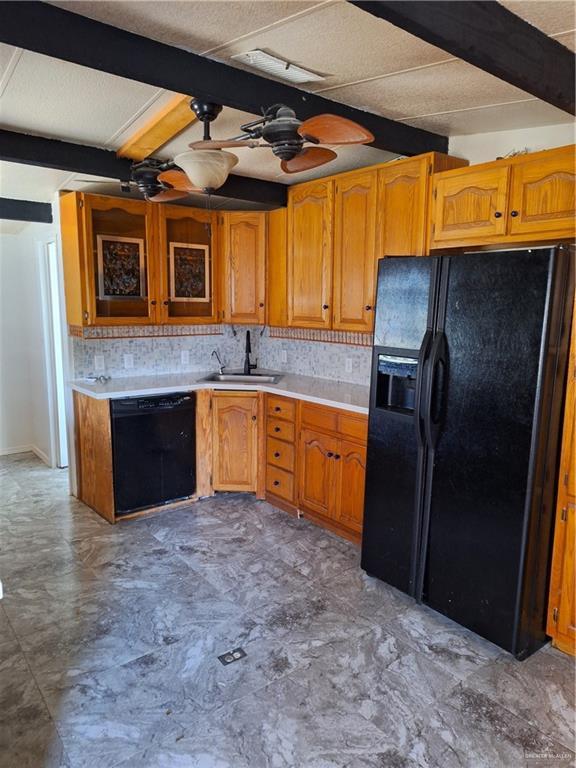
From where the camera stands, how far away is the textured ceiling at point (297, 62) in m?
1.65

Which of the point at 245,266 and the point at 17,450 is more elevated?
the point at 245,266

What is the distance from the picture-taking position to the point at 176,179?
2436 mm

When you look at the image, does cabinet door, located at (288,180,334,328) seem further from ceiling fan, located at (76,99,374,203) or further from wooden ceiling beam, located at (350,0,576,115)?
wooden ceiling beam, located at (350,0,576,115)

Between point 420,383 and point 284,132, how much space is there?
1256 mm

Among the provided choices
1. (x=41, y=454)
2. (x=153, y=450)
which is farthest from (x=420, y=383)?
(x=41, y=454)

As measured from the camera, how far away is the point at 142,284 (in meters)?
3.88

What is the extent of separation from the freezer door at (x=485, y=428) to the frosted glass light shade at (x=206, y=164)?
107 cm

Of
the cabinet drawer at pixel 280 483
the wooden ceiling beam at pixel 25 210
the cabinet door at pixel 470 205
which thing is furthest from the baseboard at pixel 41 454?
the cabinet door at pixel 470 205

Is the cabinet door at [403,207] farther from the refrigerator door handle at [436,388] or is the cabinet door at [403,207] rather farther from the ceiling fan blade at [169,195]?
the ceiling fan blade at [169,195]

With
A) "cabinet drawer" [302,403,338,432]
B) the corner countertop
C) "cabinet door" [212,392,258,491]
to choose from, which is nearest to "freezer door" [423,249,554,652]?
the corner countertop

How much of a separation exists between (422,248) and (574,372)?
44.4 inches

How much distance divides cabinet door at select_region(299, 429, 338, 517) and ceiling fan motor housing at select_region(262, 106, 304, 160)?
1933 mm

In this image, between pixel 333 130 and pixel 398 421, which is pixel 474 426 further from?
pixel 333 130

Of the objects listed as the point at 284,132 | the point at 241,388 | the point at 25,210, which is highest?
the point at 25,210
